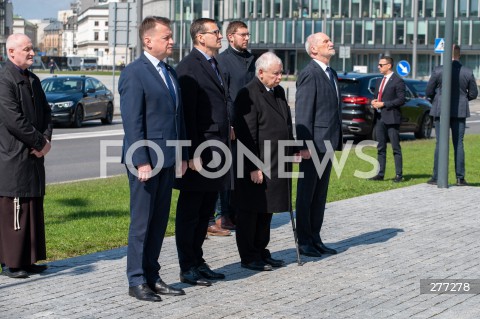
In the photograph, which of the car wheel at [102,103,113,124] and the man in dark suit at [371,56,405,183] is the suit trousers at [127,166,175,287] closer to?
the man in dark suit at [371,56,405,183]

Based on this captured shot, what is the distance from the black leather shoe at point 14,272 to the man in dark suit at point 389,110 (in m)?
9.05

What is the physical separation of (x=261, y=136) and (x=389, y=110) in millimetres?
7945

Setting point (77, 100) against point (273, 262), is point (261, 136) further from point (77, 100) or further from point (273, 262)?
point (77, 100)

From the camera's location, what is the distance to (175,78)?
7.32 metres

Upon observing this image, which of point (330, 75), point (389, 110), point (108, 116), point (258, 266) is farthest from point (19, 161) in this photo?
point (108, 116)

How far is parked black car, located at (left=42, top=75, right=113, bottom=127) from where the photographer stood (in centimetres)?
2875

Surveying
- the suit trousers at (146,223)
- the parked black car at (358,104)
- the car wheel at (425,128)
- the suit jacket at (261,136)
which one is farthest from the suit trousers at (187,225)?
the car wheel at (425,128)

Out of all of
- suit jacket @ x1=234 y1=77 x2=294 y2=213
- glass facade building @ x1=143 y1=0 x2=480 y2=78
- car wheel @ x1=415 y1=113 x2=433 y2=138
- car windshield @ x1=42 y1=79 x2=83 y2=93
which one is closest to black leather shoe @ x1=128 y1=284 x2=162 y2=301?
suit jacket @ x1=234 y1=77 x2=294 y2=213

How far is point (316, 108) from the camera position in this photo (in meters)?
9.19

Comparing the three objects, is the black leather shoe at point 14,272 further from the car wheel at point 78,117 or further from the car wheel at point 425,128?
the car wheel at point 78,117

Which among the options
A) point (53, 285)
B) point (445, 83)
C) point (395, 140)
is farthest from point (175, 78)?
point (395, 140)

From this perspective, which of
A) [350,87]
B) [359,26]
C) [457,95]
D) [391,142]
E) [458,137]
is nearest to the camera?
[457,95]

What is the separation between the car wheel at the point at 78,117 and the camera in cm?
2920

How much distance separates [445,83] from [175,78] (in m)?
8.09
